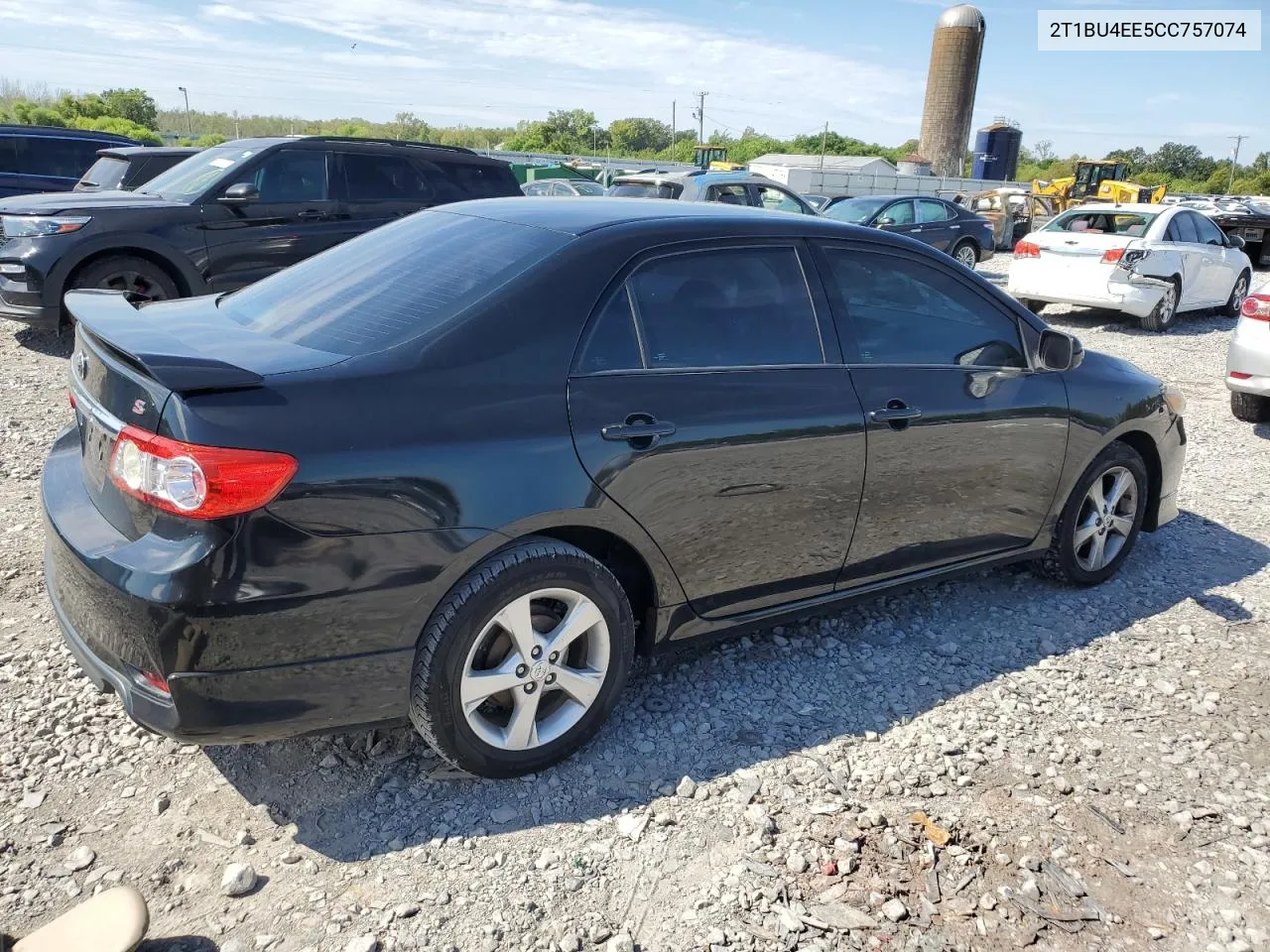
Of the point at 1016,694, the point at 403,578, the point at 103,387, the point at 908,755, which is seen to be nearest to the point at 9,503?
the point at 103,387

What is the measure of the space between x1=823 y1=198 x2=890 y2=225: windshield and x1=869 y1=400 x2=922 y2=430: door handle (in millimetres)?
12375

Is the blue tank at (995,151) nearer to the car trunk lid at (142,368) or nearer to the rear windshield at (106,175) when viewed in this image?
the rear windshield at (106,175)

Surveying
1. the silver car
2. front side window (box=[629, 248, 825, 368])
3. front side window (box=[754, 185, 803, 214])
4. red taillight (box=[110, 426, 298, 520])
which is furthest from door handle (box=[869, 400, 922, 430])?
front side window (box=[754, 185, 803, 214])

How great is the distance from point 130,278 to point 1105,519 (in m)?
7.59

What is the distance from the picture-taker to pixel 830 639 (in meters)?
4.05

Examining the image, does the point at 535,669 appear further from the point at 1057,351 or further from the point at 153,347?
the point at 1057,351

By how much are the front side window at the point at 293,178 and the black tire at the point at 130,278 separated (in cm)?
110

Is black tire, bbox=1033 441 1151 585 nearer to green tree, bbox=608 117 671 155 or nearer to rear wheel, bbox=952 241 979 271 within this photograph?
rear wheel, bbox=952 241 979 271

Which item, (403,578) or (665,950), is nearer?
(665,950)

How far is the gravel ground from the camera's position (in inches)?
99.6

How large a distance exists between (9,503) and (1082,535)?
5.25 meters

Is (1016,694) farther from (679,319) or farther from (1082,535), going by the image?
(679,319)

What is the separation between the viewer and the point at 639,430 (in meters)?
2.98

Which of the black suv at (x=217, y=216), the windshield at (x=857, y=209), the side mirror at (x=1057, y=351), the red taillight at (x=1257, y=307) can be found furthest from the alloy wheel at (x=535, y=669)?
the windshield at (x=857, y=209)
